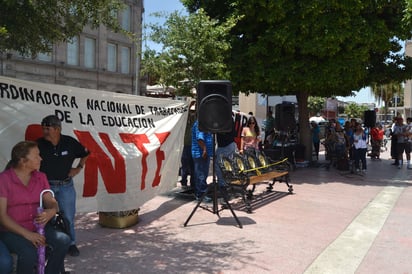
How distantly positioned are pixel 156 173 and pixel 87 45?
29.4 metres

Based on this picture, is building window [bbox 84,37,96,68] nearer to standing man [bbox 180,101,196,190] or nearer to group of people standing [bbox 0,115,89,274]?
standing man [bbox 180,101,196,190]

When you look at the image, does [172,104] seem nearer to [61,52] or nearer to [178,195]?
[178,195]

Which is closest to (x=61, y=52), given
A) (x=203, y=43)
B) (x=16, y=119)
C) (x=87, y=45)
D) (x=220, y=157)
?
(x=87, y=45)

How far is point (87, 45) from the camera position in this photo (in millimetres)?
33906

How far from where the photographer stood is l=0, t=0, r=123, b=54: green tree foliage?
190 inches

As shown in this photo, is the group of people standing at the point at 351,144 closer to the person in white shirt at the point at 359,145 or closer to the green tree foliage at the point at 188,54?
the person in white shirt at the point at 359,145

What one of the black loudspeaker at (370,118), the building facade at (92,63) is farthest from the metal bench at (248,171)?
the building facade at (92,63)

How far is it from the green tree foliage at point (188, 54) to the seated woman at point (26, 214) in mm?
6230

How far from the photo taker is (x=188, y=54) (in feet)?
31.1

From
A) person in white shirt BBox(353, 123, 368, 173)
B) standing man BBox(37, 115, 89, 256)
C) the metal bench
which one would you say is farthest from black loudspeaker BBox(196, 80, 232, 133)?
person in white shirt BBox(353, 123, 368, 173)

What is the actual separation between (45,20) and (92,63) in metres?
30.5

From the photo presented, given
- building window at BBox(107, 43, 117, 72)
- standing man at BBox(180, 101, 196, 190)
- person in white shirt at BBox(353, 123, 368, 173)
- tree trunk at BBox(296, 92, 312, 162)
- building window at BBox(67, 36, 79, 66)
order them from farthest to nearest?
building window at BBox(107, 43, 117, 72), building window at BBox(67, 36, 79, 66), tree trunk at BBox(296, 92, 312, 162), person in white shirt at BBox(353, 123, 368, 173), standing man at BBox(180, 101, 196, 190)

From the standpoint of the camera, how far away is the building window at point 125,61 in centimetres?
3747

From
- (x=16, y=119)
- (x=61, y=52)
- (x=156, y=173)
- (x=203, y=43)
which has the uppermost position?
(x=61, y=52)
